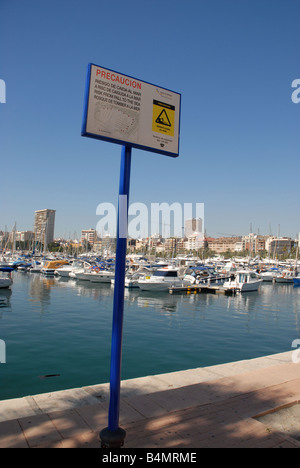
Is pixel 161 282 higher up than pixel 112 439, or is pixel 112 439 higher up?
pixel 112 439

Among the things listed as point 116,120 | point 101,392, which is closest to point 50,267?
point 101,392

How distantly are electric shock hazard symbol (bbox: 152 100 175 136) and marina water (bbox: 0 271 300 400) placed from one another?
831 centimetres

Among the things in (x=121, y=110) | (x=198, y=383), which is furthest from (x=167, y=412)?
(x=121, y=110)

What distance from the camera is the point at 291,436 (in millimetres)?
4957

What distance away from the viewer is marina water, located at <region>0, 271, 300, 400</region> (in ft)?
37.1

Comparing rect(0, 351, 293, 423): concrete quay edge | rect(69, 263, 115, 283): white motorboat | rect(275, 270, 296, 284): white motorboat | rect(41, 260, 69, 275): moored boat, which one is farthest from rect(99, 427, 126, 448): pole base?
rect(275, 270, 296, 284): white motorboat

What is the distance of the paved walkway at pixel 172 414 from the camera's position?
4.54 metres

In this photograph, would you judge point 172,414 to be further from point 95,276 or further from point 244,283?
point 95,276

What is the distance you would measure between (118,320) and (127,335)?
511 inches

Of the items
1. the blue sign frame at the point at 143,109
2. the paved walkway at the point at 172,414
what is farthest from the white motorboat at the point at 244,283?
the blue sign frame at the point at 143,109

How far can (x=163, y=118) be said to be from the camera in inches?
206

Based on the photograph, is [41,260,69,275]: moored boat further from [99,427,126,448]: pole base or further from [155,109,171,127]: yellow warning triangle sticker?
[99,427,126,448]: pole base

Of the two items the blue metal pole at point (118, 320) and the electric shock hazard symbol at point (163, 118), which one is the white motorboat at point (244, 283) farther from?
the blue metal pole at point (118, 320)
